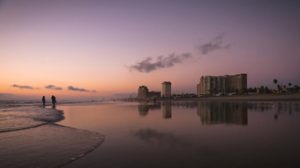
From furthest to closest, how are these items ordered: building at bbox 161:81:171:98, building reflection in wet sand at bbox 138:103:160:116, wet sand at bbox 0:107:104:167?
building at bbox 161:81:171:98 → building reflection in wet sand at bbox 138:103:160:116 → wet sand at bbox 0:107:104:167

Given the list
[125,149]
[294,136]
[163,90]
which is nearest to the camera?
[125,149]

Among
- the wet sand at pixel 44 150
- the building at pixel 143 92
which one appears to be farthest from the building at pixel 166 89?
the wet sand at pixel 44 150

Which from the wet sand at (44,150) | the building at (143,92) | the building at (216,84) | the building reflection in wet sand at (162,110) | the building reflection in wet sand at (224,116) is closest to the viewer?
the wet sand at (44,150)

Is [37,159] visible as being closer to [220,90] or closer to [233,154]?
[233,154]

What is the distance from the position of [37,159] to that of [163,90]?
622 feet

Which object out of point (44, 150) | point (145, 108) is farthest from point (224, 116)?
point (145, 108)

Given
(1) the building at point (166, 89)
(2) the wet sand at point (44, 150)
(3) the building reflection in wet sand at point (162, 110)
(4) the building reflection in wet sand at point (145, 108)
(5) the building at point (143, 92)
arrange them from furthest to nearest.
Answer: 1. (1) the building at point (166, 89)
2. (5) the building at point (143, 92)
3. (4) the building reflection in wet sand at point (145, 108)
4. (3) the building reflection in wet sand at point (162, 110)
5. (2) the wet sand at point (44, 150)

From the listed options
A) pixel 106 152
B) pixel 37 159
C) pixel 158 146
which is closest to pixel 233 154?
pixel 158 146

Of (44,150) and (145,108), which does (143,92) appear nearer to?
(145,108)

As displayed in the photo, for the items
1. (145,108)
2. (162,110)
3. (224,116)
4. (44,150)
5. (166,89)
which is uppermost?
(166,89)

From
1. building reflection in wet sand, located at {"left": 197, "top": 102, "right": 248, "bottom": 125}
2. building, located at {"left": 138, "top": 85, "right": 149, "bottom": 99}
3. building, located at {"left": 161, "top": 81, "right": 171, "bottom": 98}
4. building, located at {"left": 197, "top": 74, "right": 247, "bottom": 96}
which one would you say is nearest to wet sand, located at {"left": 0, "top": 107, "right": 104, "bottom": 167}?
building reflection in wet sand, located at {"left": 197, "top": 102, "right": 248, "bottom": 125}

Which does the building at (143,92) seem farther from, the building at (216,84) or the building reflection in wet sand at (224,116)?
the building reflection in wet sand at (224,116)

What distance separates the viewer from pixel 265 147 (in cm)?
683

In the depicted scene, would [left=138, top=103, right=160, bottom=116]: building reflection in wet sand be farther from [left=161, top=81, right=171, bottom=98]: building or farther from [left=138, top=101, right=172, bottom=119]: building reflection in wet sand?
[left=161, top=81, right=171, bottom=98]: building
